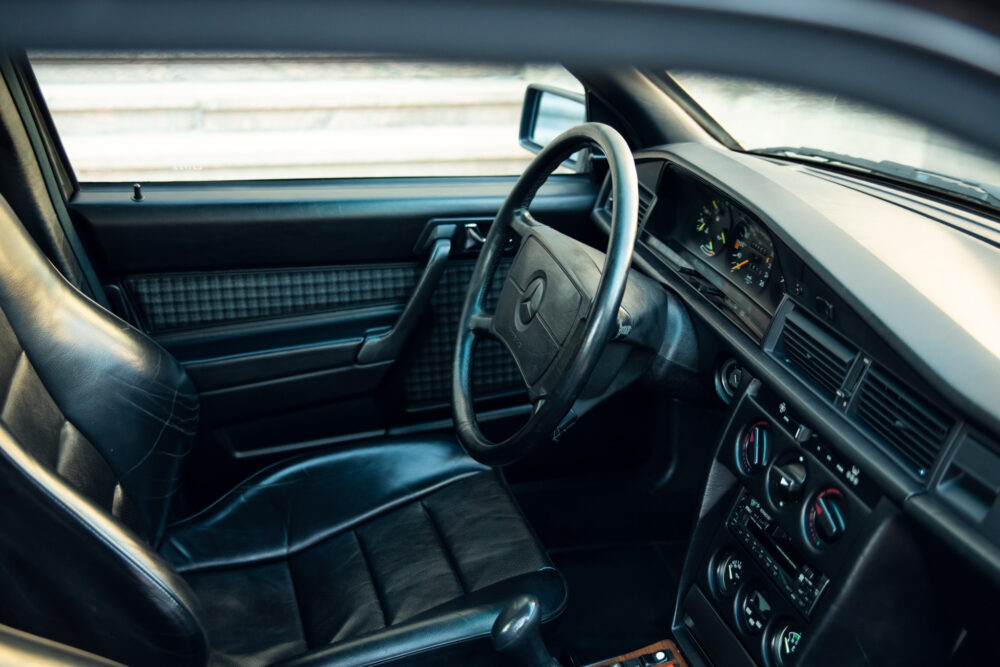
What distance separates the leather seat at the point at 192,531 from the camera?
38.4 inches

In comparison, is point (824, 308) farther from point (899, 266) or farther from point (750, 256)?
point (750, 256)

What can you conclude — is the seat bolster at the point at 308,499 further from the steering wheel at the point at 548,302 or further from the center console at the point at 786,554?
the center console at the point at 786,554

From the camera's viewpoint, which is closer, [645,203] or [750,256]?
[750,256]

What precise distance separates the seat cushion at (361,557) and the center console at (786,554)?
1.01ft

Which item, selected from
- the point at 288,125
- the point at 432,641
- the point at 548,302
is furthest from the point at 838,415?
the point at 288,125

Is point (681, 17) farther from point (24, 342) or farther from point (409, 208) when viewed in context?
point (409, 208)

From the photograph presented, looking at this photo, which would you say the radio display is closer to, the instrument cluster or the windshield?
the instrument cluster

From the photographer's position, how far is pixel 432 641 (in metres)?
1.19

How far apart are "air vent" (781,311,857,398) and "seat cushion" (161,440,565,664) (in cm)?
51

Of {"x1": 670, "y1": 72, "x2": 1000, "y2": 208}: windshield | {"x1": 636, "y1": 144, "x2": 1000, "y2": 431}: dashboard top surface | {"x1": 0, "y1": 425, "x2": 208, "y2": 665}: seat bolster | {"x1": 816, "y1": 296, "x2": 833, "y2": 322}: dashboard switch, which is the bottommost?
{"x1": 0, "y1": 425, "x2": 208, "y2": 665}: seat bolster

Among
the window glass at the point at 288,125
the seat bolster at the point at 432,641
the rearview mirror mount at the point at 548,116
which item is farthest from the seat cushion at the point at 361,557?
the rearview mirror mount at the point at 548,116

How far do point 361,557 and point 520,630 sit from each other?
388 mm

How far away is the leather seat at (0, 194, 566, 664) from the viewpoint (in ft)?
3.20

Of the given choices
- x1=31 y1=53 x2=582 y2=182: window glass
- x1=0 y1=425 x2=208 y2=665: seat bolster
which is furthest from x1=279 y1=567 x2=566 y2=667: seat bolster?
x1=31 y1=53 x2=582 y2=182: window glass
